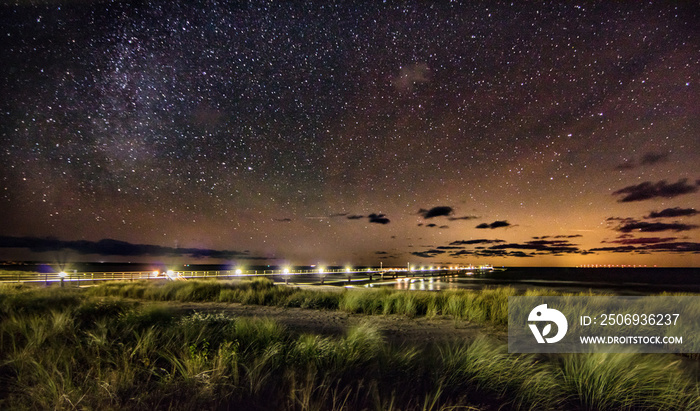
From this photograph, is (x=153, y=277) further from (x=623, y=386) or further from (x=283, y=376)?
(x=623, y=386)

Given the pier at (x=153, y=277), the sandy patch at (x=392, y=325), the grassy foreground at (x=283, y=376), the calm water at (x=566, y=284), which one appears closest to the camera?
the grassy foreground at (x=283, y=376)

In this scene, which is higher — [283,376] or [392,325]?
[283,376]

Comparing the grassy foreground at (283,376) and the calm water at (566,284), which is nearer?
the grassy foreground at (283,376)

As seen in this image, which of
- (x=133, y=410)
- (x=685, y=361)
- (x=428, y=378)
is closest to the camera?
(x=133, y=410)

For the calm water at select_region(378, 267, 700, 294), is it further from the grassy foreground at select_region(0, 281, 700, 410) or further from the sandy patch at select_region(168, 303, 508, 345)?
the grassy foreground at select_region(0, 281, 700, 410)

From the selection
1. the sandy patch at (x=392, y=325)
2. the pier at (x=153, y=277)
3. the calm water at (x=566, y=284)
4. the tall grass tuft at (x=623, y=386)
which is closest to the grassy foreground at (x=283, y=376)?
the tall grass tuft at (x=623, y=386)

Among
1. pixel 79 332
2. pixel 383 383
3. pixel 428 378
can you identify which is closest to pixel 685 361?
pixel 428 378

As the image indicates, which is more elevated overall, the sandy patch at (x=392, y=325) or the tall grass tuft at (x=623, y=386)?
the tall grass tuft at (x=623, y=386)

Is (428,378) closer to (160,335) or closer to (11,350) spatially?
(160,335)

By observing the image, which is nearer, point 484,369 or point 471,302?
point 484,369

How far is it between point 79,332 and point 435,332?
27.0 feet

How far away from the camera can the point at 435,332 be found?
987cm

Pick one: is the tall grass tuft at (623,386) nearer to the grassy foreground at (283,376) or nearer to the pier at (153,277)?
the grassy foreground at (283,376)

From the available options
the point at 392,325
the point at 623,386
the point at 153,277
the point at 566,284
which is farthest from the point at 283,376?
the point at 566,284
